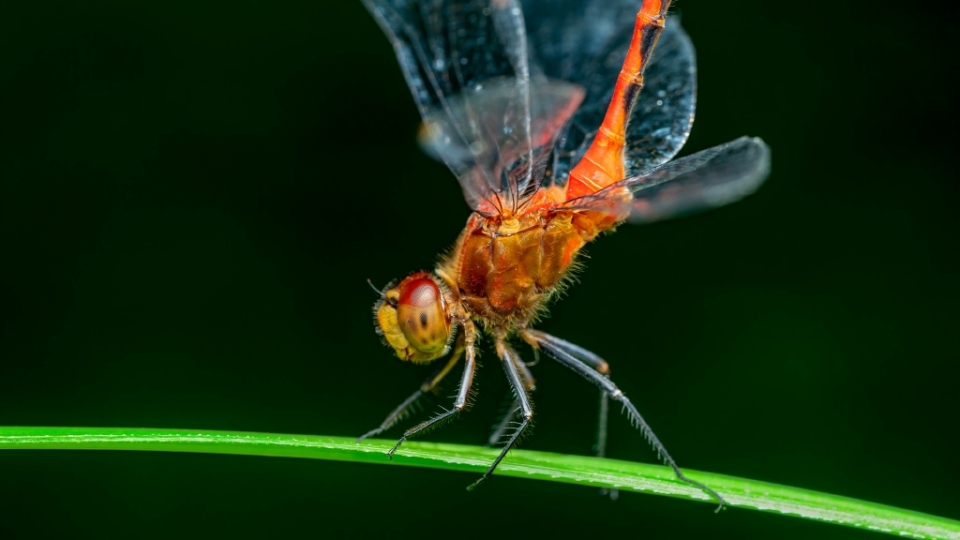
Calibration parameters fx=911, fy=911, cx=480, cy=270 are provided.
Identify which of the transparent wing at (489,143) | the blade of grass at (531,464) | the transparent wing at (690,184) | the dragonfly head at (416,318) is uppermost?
the transparent wing at (489,143)

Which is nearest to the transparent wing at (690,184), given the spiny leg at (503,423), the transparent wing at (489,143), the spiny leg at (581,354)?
the transparent wing at (489,143)

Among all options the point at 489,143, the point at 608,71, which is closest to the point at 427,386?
the point at 489,143

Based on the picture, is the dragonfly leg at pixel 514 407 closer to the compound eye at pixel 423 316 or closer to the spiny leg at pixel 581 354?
the spiny leg at pixel 581 354

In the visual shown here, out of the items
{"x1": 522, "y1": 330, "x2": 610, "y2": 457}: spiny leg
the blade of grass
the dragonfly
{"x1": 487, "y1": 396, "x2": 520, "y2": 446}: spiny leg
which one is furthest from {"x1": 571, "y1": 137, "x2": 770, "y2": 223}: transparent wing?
the blade of grass

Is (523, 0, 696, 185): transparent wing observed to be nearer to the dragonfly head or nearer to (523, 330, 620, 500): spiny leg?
(523, 330, 620, 500): spiny leg

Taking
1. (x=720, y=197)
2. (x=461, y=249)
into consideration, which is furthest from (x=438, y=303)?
(x=720, y=197)

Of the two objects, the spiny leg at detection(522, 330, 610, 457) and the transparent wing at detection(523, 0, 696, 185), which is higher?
the transparent wing at detection(523, 0, 696, 185)
